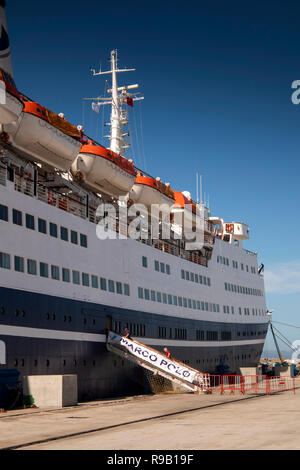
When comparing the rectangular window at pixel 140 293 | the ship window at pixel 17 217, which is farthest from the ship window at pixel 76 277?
the rectangular window at pixel 140 293

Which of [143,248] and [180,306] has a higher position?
[143,248]

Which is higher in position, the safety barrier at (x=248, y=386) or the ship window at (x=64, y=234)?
the ship window at (x=64, y=234)

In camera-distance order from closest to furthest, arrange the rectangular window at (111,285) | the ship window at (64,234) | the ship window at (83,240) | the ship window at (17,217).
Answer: the ship window at (17,217), the ship window at (64,234), the ship window at (83,240), the rectangular window at (111,285)

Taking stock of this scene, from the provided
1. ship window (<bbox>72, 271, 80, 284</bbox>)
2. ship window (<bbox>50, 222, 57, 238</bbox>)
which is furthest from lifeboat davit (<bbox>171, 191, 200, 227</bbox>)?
ship window (<bbox>50, 222, 57, 238</bbox>)

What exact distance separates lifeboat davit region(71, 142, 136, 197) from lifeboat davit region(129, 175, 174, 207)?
3.22 meters

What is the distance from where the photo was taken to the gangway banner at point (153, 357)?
28547 millimetres

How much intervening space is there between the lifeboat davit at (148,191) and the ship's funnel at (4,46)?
1094 centimetres

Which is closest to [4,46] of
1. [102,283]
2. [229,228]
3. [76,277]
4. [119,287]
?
[76,277]

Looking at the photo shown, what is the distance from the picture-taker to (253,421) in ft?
53.6

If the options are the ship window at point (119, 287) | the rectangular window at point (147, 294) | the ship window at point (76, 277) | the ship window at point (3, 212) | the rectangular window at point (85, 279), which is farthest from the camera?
the rectangular window at point (147, 294)

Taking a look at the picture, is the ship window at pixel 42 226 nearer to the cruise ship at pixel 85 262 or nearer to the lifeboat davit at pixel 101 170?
the cruise ship at pixel 85 262

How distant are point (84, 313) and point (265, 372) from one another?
33455 mm
